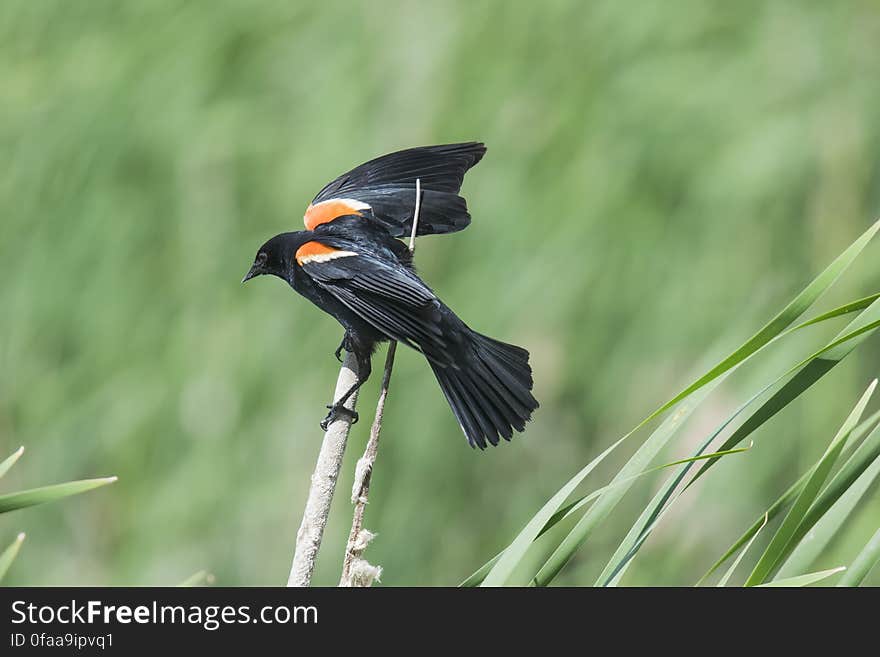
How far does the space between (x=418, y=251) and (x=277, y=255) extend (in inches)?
27.9

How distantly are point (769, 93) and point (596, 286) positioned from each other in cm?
71

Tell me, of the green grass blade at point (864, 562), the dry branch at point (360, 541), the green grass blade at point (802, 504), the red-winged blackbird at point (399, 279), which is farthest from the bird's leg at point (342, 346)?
the green grass blade at point (864, 562)

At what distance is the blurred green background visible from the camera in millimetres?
2535

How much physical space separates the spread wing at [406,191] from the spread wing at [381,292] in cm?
15

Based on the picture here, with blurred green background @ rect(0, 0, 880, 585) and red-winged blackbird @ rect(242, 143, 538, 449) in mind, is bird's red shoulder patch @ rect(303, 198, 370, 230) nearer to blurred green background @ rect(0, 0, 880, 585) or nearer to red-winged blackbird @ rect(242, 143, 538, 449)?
red-winged blackbird @ rect(242, 143, 538, 449)

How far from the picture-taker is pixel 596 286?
2.58 m

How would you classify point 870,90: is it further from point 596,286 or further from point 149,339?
point 149,339

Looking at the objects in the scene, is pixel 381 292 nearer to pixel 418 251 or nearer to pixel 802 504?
pixel 802 504

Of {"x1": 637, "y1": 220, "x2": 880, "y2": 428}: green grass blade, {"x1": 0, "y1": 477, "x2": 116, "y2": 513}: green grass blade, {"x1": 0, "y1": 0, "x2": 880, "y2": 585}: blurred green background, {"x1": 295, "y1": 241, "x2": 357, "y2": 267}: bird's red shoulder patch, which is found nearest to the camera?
{"x1": 0, "y1": 477, "x2": 116, "y2": 513}: green grass blade

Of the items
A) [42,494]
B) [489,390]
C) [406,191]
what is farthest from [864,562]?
[406,191]

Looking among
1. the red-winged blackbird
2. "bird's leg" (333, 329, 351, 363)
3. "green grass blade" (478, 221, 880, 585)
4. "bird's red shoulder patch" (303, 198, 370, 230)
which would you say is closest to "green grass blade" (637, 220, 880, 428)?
"green grass blade" (478, 221, 880, 585)

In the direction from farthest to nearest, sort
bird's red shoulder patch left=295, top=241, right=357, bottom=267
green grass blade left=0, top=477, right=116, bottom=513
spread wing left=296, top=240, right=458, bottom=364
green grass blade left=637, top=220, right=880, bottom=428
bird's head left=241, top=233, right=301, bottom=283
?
bird's head left=241, top=233, right=301, bottom=283
bird's red shoulder patch left=295, top=241, right=357, bottom=267
spread wing left=296, top=240, right=458, bottom=364
green grass blade left=637, top=220, right=880, bottom=428
green grass blade left=0, top=477, right=116, bottom=513

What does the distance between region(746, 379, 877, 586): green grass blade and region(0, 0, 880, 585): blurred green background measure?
142 centimetres

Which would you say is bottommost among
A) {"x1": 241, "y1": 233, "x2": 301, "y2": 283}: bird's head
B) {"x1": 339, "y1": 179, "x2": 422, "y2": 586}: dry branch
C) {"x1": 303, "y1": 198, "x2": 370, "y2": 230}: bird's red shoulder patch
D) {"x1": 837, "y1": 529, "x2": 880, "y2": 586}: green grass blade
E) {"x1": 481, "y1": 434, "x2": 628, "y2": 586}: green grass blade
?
{"x1": 837, "y1": 529, "x2": 880, "y2": 586}: green grass blade
